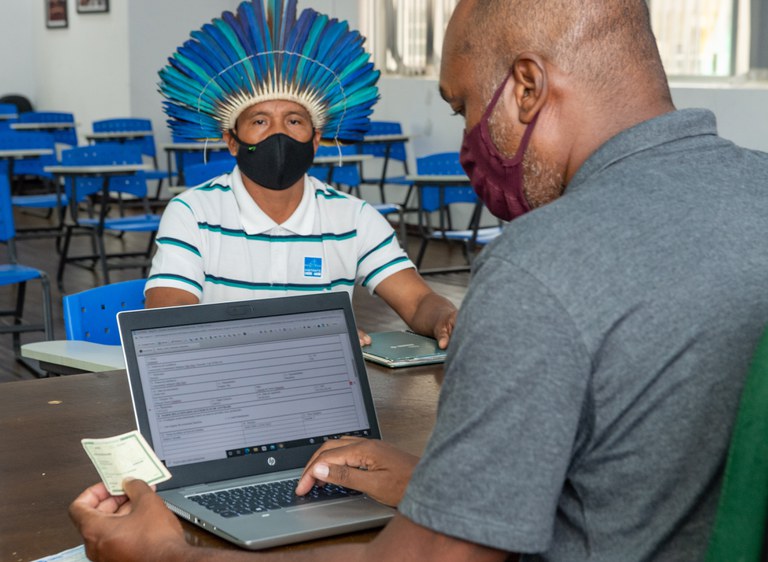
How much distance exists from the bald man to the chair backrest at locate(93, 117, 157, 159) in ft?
28.6

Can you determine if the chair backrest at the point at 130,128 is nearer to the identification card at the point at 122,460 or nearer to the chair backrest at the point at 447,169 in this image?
the chair backrest at the point at 447,169

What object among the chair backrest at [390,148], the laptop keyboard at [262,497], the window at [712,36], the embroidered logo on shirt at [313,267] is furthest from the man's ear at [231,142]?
the chair backrest at [390,148]

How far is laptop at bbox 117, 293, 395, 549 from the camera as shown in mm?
1268

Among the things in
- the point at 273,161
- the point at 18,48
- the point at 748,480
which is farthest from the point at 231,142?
the point at 18,48

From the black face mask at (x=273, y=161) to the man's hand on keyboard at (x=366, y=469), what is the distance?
1.19 m

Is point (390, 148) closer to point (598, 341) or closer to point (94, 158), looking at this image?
point (94, 158)

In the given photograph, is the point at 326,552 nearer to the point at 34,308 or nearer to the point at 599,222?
the point at 599,222

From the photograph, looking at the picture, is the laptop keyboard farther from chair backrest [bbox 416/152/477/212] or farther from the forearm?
chair backrest [bbox 416/152/477/212]

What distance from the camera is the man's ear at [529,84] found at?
98 cm

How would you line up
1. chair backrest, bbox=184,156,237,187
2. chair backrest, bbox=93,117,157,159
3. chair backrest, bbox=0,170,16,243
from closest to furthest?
chair backrest, bbox=0,170,16,243, chair backrest, bbox=184,156,237,187, chair backrest, bbox=93,117,157,159

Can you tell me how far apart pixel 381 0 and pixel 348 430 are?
8.54 meters

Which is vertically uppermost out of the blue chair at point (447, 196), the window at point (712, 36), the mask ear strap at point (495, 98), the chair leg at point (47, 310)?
the window at point (712, 36)

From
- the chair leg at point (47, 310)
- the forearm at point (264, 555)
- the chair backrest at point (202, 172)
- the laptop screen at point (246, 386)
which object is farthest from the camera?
the chair backrest at point (202, 172)

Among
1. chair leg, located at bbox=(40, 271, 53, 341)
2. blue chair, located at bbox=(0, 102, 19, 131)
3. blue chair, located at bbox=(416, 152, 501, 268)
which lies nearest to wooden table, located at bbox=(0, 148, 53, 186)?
blue chair, located at bbox=(416, 152, 501, 268)
